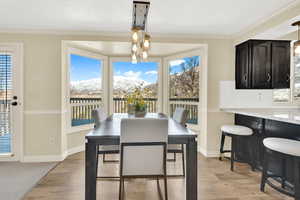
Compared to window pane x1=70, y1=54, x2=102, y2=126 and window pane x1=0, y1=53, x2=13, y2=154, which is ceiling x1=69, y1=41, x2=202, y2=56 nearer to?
window pane x1=70, y1=54, x2=102, y2=126

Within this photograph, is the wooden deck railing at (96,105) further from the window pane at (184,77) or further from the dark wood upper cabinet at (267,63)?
the dark wood upper cabinet at (267,63)

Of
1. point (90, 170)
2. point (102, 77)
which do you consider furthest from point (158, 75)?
point (90, 170)

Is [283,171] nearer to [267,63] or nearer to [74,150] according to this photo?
[267,63]

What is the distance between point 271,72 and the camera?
10.8 feet

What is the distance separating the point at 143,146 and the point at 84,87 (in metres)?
2.82

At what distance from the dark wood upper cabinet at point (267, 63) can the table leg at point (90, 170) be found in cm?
285

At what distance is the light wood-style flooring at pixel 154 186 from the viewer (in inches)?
89.1

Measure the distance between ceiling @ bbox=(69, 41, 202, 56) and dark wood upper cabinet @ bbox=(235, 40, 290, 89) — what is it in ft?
3.16

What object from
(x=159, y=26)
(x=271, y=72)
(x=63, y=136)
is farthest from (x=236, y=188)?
(x=63, y=136)

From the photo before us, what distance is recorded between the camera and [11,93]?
3.39 m

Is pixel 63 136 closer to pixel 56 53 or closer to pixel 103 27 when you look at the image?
pixel 56 53

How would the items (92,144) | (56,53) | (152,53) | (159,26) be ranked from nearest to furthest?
(92,144)
(159,26)
(56,53)
(152,53)

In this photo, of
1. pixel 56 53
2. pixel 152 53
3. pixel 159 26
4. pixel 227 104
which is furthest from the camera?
pixel 152 53

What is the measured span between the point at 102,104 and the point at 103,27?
1841mm
